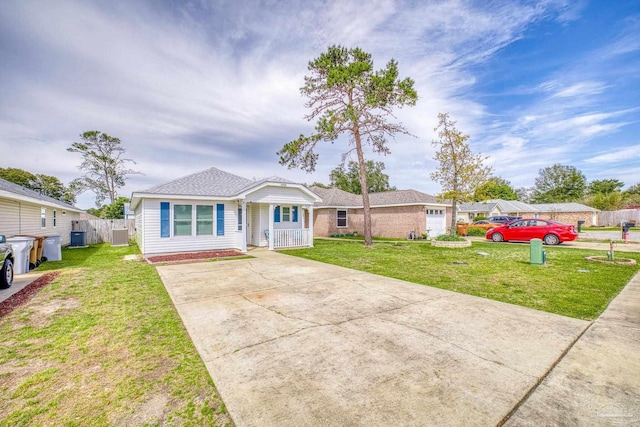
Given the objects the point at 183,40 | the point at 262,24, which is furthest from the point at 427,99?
the point at 183,40

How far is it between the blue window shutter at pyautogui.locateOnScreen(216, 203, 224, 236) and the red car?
55.4 ft

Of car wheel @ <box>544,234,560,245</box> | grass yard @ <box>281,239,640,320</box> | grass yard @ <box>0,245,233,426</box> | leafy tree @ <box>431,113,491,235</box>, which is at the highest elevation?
leafy tree @ <box>431,113,491,235</box>

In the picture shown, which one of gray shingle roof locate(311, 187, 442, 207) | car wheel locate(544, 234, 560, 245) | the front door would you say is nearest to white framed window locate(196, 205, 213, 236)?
gray shingle roof locate(311, 187, 442, 207)

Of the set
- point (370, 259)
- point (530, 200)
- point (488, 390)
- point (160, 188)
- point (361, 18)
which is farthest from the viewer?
point (530, 200)

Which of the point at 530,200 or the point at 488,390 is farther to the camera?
the point at 530,200

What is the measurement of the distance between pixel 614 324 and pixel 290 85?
14.6m

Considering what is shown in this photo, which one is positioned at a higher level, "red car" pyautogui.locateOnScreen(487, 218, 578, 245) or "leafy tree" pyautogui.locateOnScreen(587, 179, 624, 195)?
"leafy tree" pyautogui.locateOnScreen(587, 179, 624, 195)


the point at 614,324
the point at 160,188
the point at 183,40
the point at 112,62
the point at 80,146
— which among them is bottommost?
the point at 614,324

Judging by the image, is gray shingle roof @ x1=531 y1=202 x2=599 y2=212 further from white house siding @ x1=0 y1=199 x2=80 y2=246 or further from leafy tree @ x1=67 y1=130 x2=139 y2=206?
leafy tree @ x1=67 y1=130 x2=139 y2=206

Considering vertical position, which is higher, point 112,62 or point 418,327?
point 112,62

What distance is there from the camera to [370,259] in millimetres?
11062

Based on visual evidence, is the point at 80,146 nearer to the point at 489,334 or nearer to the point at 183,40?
the point at 183,40

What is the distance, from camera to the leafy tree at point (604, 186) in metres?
53.2

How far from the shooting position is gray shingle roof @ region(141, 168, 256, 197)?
1243 cm
